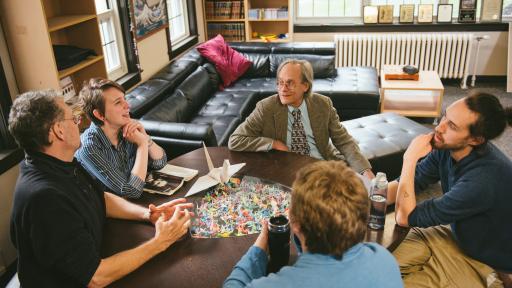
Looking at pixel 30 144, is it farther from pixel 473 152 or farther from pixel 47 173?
pixel 473 152

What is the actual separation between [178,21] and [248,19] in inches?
36.1

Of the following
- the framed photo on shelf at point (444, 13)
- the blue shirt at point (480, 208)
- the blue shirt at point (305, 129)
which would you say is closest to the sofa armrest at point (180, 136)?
the blue shirt at point (305, 129)

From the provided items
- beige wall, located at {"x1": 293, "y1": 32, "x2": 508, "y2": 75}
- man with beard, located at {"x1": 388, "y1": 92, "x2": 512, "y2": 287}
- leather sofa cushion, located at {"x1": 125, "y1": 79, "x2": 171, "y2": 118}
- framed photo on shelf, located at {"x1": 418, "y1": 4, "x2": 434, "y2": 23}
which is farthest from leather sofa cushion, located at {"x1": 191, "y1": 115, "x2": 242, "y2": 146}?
beige wall, located at {"x1": 293, "y1": 32, "x2": 508, "y2": 75}

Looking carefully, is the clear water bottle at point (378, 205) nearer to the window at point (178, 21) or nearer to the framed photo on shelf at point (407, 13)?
the window at point (178, 21)

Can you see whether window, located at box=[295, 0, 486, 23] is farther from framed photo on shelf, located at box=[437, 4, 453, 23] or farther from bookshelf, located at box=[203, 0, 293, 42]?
bookshelf, located at box=[203, 0, 293, 42]

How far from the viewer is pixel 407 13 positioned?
5820 mm

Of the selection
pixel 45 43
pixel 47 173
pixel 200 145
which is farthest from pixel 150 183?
pixel 45 43

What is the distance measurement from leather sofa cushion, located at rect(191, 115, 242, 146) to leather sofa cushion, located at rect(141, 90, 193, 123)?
16 centimetres

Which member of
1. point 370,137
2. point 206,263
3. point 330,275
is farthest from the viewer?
point 370,137

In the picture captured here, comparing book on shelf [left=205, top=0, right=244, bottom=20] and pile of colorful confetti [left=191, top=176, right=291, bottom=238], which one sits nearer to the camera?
pile of colorful confetti [left=191, top=176, right=291, bottom=238]

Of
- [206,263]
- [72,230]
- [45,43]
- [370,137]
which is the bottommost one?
[370,137]

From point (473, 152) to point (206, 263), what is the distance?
115cm

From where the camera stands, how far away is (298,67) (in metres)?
2.50

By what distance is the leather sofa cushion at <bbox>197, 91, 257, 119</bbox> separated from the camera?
14.0ft
